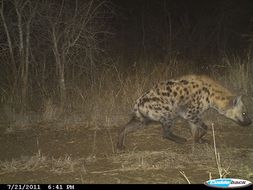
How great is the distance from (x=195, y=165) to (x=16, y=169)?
1700 mm

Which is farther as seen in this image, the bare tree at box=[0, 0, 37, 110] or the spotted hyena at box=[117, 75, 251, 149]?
the bare tree at box=[0, 0, 37, 110]

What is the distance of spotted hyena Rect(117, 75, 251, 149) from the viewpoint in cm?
611

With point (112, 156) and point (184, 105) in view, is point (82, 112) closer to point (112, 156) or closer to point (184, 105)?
point (184, 105)

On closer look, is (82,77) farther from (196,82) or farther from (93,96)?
(196,82)

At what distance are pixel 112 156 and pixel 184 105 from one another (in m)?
1.27

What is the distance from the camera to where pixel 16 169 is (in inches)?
198

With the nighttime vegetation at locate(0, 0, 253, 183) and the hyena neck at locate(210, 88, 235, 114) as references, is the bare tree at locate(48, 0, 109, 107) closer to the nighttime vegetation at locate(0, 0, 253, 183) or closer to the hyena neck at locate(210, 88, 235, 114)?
the nighttime vegetation at locate(0, 0, 253, 183)

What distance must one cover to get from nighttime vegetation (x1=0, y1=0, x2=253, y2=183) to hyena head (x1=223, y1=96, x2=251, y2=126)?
126 mm

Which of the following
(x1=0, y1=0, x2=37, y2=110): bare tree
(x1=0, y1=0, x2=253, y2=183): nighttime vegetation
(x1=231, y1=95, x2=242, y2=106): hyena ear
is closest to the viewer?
(x1=0, y1=0, x2=253, y2=183): nighttime vegetation

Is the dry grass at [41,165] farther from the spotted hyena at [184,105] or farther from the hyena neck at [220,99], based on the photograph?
the hyena neck at [220,99]

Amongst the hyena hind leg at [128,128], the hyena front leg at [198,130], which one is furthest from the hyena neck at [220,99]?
the hyena hind leg at [128,128]

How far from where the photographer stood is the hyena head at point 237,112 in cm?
654

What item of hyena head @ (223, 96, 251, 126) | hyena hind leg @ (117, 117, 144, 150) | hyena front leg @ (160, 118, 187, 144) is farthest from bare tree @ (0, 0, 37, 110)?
hyena head @ (223, 96, 251, 126)

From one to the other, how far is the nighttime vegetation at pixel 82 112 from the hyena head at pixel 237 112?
13 cm
